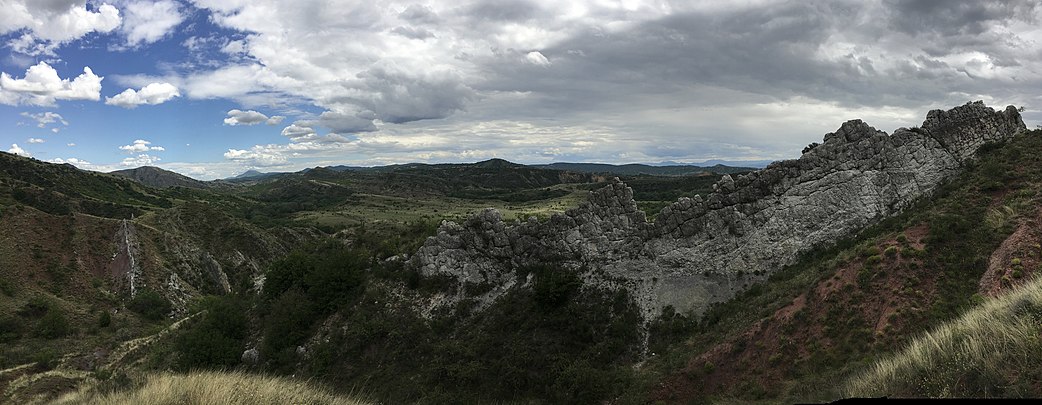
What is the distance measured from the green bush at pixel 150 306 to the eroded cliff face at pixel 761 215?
180 ft

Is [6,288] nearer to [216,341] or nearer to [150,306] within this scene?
[150,306]

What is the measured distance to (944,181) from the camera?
1161 inches

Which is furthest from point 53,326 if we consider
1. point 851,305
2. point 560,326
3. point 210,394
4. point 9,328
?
point 851,305

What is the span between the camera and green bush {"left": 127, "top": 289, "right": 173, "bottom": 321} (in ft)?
200

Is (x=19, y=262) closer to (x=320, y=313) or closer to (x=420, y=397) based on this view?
(x=320, y=313)

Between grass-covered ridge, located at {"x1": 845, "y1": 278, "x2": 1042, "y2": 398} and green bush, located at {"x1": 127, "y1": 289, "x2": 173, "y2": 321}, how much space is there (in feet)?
250

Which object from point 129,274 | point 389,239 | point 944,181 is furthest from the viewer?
point 129,274

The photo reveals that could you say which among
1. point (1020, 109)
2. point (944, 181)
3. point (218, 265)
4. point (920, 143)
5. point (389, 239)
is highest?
point (1020, 109)

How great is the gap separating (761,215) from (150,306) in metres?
74.4

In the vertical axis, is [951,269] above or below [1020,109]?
below

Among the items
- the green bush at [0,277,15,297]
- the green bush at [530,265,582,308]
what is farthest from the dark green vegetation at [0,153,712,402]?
the green bush at [0,277,15,297]

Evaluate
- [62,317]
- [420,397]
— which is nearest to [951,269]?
[420,397]

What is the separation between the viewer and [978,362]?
772 cm

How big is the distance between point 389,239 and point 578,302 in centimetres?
1877
